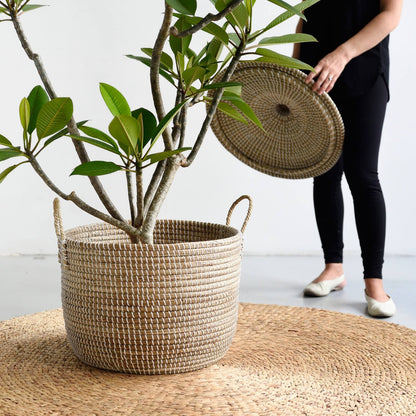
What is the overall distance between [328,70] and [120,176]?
149 centimetres

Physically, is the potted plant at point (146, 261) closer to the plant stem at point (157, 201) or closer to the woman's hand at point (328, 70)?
the plant stem at point (157, 201)

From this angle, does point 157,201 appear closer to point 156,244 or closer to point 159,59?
point 156,244

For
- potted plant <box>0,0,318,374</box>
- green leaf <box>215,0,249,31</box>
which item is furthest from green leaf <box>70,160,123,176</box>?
green leaf <box>215,0,249,31</box>

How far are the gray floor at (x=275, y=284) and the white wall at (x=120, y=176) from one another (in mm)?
144

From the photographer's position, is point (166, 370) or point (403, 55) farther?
point (403, 55)

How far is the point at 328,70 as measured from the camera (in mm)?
1811

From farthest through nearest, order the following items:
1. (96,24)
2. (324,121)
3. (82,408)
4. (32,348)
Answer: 1. (96,24)
2. (324,121)
3. (32,348)
4. (82,408)

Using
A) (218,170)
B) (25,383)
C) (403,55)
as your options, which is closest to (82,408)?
(25,383)

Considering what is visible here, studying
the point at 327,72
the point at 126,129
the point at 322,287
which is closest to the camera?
the point at 126,129

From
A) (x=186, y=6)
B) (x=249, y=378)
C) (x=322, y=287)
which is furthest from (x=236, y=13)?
(x=322, y=287)

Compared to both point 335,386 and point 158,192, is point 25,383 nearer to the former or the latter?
point 158,192

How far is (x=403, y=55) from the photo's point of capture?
2.98 meters

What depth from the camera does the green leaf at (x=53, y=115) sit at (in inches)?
→ 45.4

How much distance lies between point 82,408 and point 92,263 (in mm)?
276
